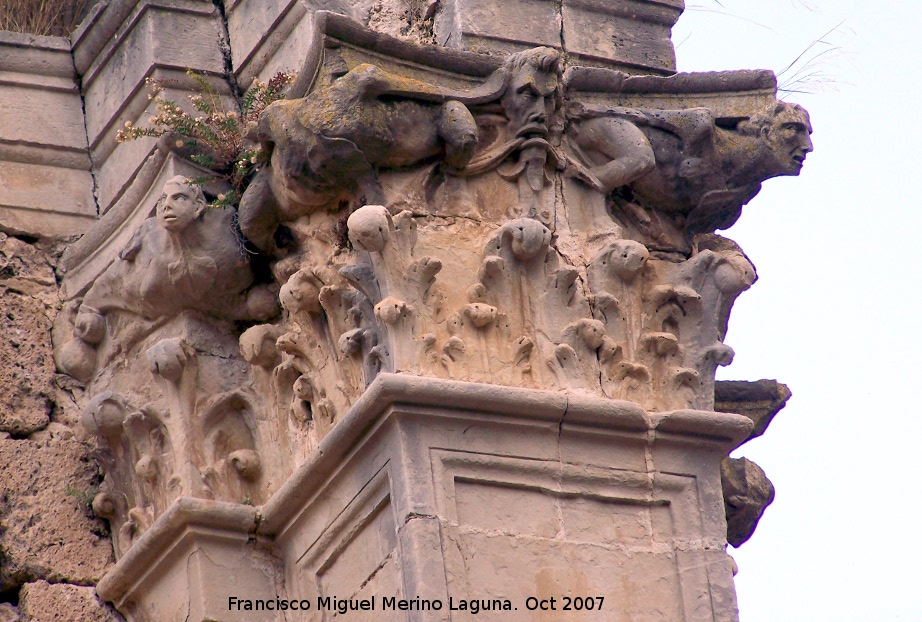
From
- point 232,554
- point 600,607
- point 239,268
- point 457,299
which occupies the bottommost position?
point 600,607

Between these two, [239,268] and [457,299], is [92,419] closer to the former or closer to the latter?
[239,268]

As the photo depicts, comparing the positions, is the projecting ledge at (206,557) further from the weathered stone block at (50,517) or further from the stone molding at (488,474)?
the weathered stone block at (50,517)

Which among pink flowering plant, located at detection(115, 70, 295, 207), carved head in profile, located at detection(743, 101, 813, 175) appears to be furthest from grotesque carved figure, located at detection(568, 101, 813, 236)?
pink flowering plant, located at detection(115, 70, 295, 207)

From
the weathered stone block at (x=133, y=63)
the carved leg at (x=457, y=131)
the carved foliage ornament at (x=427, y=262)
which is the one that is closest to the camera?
the carved foliage ornament at (x=427, y=262)

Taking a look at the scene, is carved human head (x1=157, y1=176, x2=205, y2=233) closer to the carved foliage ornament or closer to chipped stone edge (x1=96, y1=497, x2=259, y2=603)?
the carved foliage ornament

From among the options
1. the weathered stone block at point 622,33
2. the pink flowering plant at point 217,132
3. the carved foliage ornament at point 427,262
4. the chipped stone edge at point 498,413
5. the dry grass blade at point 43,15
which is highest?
the dry grass blade at point 43,15

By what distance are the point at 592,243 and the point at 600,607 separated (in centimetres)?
108

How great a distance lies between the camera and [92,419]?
19.9 ft

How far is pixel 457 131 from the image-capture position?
211 inches

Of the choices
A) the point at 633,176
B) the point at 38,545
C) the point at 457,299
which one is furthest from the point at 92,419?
the point at 633,176

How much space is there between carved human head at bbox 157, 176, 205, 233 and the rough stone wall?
798 millimetres

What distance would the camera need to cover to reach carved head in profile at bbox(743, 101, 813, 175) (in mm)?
5668

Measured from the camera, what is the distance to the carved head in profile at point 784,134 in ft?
18.6

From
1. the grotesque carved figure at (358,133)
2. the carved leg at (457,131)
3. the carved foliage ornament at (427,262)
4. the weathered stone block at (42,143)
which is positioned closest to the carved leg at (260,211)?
the carved foliage ornament at (427,262)
